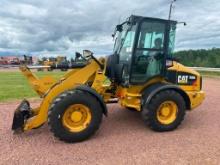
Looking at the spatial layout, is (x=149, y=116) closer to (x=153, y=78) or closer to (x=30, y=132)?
(x=153, y=78)

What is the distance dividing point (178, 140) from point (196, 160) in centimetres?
105

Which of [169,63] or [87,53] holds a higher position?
[87,53]

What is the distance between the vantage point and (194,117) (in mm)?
7902

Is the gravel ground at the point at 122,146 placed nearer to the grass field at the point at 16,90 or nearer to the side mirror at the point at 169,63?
the side mirror at the point at 169,63

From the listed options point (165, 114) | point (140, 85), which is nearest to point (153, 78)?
point (140, 85)

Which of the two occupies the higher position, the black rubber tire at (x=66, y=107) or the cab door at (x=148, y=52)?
the cab door at (x=148, y=52)

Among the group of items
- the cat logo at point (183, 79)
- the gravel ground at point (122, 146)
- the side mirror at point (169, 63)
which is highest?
the side mirror at point (169, 63)

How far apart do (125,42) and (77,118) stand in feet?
6.97

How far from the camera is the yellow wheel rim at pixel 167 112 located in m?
6.57

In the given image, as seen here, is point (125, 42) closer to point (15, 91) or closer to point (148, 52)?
point (148, 52)

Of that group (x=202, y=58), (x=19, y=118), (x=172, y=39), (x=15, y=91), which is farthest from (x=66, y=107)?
(x=202, y=58)

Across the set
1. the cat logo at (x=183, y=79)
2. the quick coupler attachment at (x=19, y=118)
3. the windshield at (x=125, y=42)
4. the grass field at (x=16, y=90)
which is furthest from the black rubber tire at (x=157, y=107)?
the grass field at (x=16, y=90)

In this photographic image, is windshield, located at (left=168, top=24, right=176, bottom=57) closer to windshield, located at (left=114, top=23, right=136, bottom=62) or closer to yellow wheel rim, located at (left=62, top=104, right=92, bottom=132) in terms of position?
windshield, located at (left=114, top=23, right=136, bottom=62)

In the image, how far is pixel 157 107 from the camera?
6402mm
